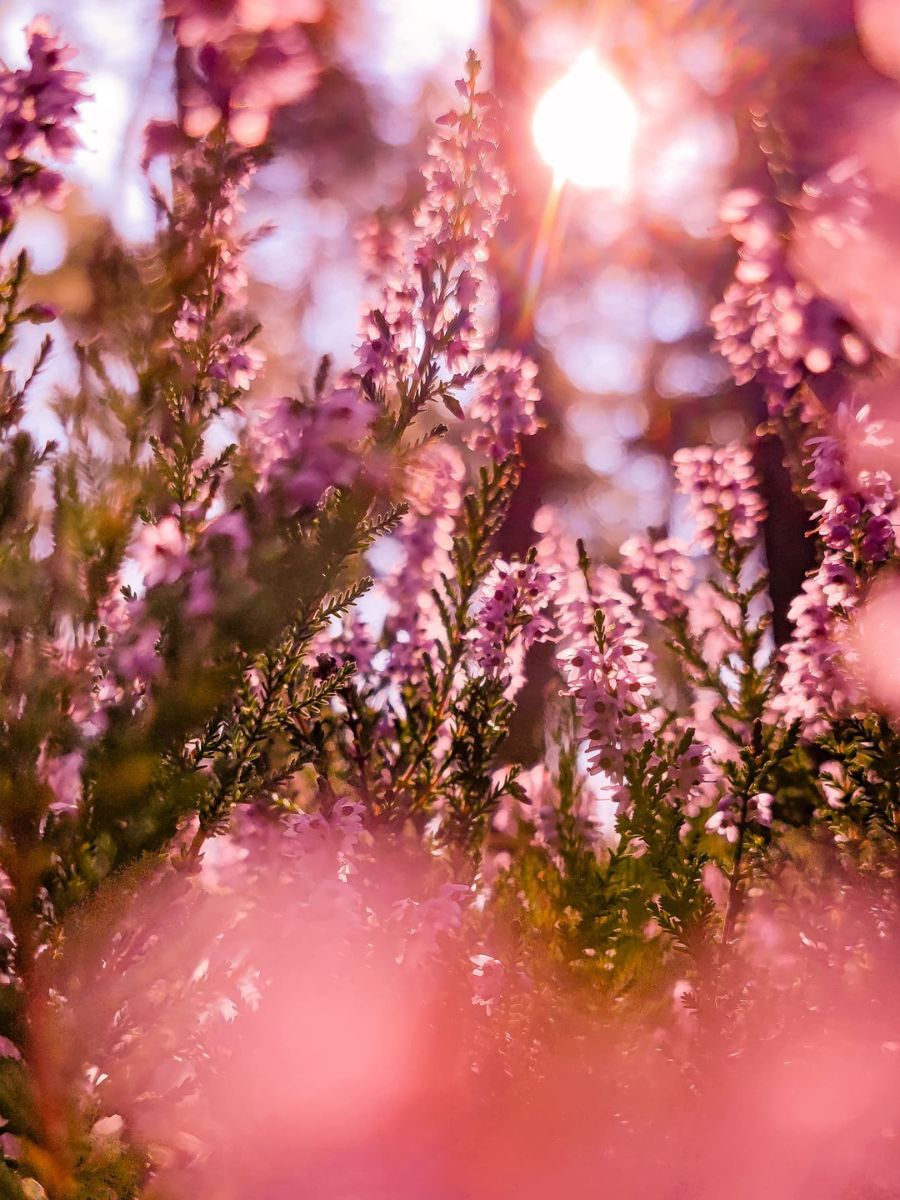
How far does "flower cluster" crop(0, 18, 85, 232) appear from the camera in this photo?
2.18 meters

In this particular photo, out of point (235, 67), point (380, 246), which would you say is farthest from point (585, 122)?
point (235, 67)

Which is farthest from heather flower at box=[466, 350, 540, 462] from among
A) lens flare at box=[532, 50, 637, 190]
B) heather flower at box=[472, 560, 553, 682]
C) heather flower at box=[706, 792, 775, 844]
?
lens flare at box=[532, 50, 637, 190]

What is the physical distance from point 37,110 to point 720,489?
2260mm

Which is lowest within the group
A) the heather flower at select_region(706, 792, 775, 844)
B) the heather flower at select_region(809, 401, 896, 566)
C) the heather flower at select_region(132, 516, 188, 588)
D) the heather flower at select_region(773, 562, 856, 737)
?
the heather flower at select_region(706, 792, 775, 844)

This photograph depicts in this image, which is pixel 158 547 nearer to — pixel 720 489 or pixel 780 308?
pixel 780 308

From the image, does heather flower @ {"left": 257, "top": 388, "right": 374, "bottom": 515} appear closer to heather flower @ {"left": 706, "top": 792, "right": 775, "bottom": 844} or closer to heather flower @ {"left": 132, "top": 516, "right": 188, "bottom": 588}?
heather flower @ {"left": 132, "top": 516, "right": 188, "bottom": 588}

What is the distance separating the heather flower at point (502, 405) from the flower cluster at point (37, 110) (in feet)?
4.61

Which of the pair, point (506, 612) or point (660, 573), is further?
point (660, 573)

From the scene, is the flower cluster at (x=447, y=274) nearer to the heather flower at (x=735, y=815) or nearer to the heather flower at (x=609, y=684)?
the heather flower at (x=609, y=684)

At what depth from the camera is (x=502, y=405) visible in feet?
10.2

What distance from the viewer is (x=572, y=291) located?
8.21 metres

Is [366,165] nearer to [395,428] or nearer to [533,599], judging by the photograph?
[533,599]

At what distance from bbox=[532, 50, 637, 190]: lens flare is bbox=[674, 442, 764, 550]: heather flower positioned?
2.04m

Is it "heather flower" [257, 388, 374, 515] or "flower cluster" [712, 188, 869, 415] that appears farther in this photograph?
"flower cluster" [712, 188, 869, 415]
